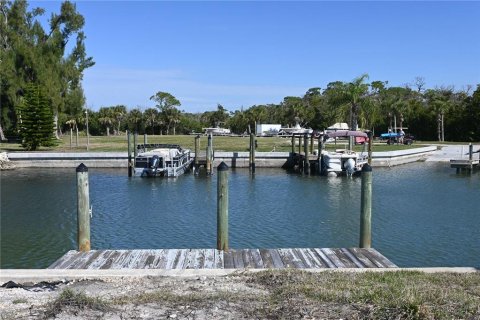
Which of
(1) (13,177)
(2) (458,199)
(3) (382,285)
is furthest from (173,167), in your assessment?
(3) (382,285)

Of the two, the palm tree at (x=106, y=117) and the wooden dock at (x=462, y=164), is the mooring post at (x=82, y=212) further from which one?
the palm tree at (x=106, y=117)

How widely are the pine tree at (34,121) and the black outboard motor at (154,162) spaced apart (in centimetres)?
1553

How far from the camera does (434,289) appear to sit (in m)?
6.55

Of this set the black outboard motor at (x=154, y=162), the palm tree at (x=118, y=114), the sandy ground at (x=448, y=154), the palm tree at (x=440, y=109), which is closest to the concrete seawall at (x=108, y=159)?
the black outboard motor at (x=154, y=162)

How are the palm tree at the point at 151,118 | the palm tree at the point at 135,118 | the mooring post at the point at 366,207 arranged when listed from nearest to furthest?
1. the mooring post at the point at 366,207
2. the palm tree at the point at 135,118
3. the palm tree at the point at 151,118

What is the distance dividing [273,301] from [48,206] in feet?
52.4

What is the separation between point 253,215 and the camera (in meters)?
17.9

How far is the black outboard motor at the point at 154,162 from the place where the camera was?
30125 mm

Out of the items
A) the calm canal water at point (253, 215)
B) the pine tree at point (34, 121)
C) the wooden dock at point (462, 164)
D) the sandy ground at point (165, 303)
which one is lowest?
the calm canal water at point (253, 215)

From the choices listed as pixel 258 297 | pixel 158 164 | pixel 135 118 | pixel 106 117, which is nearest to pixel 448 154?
pixel 158 164

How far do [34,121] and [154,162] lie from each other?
54.4 feet

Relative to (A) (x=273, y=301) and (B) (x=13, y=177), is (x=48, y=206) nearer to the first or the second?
(B) (x=13, y=177)

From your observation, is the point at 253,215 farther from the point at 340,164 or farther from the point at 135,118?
the point at 135,118

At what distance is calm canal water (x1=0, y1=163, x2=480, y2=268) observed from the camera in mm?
13422
